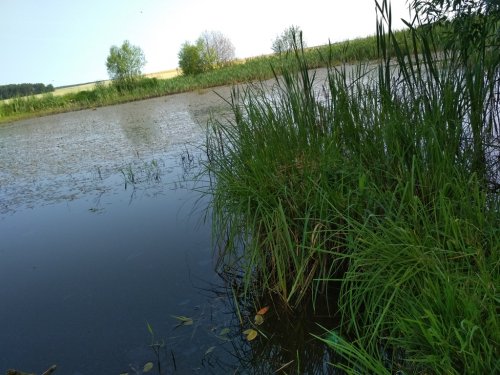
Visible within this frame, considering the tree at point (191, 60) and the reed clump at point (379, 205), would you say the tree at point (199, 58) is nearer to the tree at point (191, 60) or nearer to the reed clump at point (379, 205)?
the tree at point (191, 60)

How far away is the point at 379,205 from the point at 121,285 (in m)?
1.81

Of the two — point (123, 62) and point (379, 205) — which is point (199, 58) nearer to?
point (123, 62)

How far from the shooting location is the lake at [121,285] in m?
1.91

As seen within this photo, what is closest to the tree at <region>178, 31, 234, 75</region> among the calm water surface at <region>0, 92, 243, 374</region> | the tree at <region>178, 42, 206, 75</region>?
the tree at <region>178, 42, 206, 75</region>

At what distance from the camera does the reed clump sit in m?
1.33

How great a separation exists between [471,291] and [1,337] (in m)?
2.50

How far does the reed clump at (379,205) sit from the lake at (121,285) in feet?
0.98

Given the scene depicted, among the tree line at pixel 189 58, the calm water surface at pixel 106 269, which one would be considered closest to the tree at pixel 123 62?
the tree line at pixel 189 58

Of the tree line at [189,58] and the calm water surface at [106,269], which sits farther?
the tree line at [189,58]

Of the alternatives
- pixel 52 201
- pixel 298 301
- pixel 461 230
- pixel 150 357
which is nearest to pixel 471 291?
pixel 461 230

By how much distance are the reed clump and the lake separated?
298 millimetres

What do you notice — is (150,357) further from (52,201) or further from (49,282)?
(52,201)

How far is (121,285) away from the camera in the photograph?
2.68 meters

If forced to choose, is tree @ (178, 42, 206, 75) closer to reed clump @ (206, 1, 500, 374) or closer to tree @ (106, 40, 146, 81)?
tree @ (106, 40, 146, 81)
